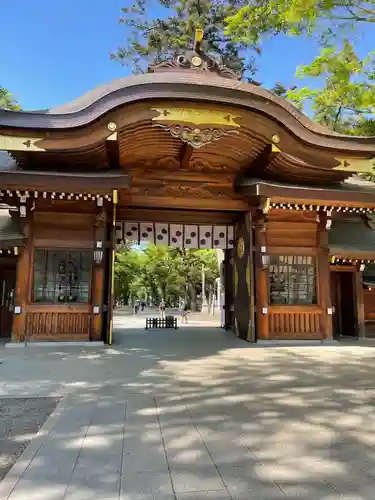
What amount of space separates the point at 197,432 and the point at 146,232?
9.09 meters

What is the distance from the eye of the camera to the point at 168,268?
35.8 metres

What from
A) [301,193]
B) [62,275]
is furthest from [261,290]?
[62,275]

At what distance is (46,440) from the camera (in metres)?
3.19

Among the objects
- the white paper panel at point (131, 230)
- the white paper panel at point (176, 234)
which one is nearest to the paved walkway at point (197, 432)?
the white paper panel at point (131, 230)

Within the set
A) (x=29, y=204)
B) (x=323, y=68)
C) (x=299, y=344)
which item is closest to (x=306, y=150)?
(x=323, y=68)

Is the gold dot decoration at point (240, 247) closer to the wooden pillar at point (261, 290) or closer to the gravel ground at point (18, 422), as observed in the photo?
the wooden pillar at point (261, 290)

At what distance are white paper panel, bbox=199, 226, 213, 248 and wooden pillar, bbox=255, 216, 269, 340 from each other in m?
2.58

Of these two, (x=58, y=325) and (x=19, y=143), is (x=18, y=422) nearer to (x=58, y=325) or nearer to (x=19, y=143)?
(x=58, y=325)

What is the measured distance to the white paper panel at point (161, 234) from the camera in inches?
482

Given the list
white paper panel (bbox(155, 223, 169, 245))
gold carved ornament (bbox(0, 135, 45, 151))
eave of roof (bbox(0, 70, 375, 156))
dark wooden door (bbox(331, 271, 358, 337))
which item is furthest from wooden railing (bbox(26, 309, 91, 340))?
dark wooden door (bbox(331, 271, 358, 337))

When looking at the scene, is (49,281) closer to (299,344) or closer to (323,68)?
(299,344)

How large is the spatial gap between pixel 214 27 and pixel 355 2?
14218 millimetres

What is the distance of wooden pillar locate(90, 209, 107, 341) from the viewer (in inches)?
360

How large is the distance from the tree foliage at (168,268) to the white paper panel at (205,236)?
19.1 meters
